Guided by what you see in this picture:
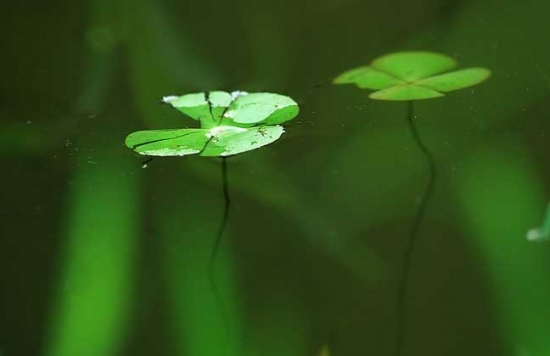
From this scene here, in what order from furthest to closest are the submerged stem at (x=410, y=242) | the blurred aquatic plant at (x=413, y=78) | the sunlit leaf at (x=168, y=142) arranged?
the blurred aquatic plant at (x=413, y=78) → the sunlit leaf at (x=168, y=142) → the submerged stem at (x=410, y=242)

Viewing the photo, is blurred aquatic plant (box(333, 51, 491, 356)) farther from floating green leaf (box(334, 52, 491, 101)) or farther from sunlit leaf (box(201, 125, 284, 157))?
sunlit leaf (box(201, 125, 284, 157))

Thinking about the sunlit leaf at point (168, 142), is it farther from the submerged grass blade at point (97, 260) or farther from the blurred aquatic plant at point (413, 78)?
the blurred aquatic plant at point (413, 78)

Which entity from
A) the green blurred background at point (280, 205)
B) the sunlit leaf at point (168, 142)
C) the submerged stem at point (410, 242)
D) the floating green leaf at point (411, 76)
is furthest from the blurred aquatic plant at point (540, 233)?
the sunlit leaf at point (168, 142)

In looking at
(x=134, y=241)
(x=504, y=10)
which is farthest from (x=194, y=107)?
(x=504, y=10)

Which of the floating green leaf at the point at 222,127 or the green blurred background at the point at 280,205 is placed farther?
the floating green leaf at the point at 222,127

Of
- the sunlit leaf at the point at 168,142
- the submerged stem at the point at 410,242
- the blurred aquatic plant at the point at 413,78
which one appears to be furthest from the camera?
the blurred aquatic plant at the point at 413,78

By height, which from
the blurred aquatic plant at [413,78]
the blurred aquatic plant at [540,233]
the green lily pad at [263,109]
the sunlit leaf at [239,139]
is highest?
the blurred aquatic plant at [413,78]

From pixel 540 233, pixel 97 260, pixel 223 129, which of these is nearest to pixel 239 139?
pixel 223 129

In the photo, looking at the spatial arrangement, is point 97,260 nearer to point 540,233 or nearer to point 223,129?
point 223,129

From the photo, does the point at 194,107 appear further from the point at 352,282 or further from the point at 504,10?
the point at 504,10
